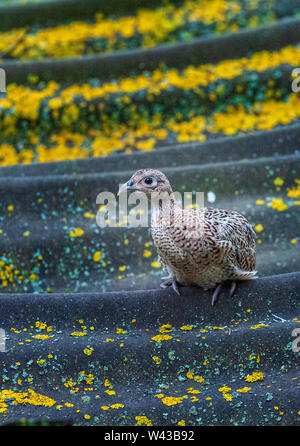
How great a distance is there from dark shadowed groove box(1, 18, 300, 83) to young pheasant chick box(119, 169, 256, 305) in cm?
264

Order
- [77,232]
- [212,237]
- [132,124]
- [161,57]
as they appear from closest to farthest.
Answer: [212,237], [77,232], [132,124], [161,57]

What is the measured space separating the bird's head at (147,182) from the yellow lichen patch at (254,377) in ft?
3.50

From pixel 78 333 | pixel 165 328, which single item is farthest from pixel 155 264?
pixel 78 333

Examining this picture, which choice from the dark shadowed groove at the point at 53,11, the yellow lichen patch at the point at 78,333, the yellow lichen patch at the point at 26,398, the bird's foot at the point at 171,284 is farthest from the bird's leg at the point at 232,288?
the dark shadowed groove at the point at 53,11

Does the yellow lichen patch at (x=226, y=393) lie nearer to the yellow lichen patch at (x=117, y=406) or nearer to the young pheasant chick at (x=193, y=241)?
the yellow lichen patch at (x=117, y=406)

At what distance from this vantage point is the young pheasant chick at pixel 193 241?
2.89 meters

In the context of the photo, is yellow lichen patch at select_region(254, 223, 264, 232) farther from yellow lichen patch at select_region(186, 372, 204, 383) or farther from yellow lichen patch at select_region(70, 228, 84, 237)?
yellow lichen patch at select_region(186, 372, 204, 383)

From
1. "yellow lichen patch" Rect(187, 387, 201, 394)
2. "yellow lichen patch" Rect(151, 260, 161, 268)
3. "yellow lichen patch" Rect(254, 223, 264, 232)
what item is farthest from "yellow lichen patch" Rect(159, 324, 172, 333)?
"yellow lichen patch" Rect(254, 223, 264, 232)

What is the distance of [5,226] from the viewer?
3.68 meters

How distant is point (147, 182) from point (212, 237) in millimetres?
459

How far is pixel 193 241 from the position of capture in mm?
2885

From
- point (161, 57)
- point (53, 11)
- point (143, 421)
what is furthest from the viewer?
point (53, 11)

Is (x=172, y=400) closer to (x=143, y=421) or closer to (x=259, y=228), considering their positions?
(x=143, y=421)
